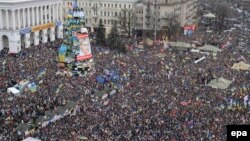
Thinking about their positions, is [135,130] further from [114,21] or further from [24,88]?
[114,21]

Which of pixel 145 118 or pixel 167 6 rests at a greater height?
pixel 167 6

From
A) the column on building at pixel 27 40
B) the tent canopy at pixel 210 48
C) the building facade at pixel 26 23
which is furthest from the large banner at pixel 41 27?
the tent canopy at pixel 210 48

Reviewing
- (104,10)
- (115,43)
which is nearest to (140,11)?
A: (104,10)

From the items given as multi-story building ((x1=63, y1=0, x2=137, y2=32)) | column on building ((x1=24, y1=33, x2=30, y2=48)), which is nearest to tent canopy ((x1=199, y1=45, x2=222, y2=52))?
multi-story building ((x1=63, y1=0, x2=137, y2=32))

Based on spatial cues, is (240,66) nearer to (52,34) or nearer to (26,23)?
(26,23)

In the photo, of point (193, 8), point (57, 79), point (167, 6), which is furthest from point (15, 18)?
point (193, 8)

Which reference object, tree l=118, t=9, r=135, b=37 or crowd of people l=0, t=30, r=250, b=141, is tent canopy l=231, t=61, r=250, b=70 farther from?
tree l=118, t=9, r=135, b=37
